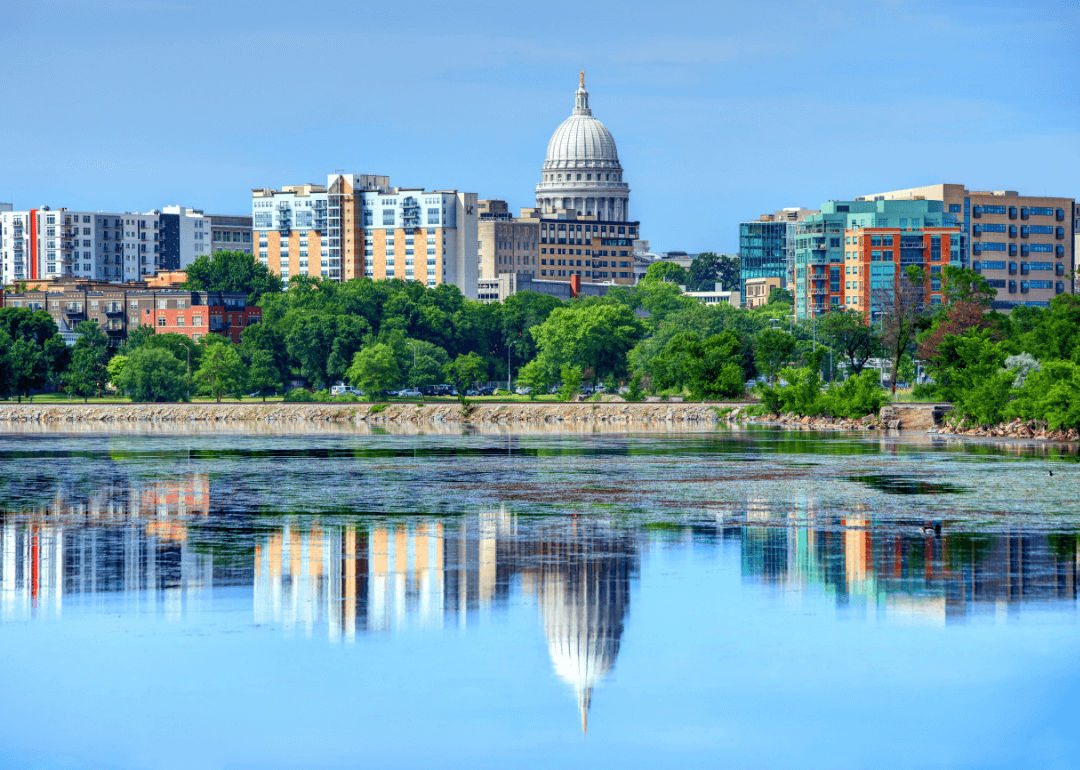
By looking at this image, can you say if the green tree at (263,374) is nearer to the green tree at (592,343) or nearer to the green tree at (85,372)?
the green tree at (85,372)

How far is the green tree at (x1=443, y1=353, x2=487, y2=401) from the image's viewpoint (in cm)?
16112

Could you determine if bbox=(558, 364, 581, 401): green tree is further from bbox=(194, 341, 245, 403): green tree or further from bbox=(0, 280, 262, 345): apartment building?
bbox=(0, 280, 262, 345): apartment building

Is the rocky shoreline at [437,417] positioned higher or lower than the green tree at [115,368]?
lower

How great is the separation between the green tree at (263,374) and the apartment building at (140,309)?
24087 mm

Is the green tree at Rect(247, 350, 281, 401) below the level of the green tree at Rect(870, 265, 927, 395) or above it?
below

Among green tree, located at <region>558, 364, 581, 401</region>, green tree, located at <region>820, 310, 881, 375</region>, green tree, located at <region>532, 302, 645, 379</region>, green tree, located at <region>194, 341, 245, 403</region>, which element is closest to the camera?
green tree, located at <region>820, 310, 881, 375</region>

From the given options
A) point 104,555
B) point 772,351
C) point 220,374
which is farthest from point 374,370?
point 104,555

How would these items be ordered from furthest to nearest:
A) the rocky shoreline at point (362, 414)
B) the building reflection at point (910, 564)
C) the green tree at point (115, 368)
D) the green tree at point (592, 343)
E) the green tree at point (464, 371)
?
the green tree at point (464, 371)
the green tree at point (592, 343)
the green tree at point (115, 368)
the rocky shoreline at point (362, 414)
the building reflection at point (910, 564)

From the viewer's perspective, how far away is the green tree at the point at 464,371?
161m

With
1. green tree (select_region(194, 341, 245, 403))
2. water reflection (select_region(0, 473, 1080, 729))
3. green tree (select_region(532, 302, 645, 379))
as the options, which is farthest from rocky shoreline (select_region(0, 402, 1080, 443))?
water reflection (select_region(0, 473, 1080, 729))

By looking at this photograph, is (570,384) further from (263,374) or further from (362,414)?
(263,374)

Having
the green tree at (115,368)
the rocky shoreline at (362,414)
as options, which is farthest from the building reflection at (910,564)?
the green tree at (115,368)

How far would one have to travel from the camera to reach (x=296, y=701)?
18875 millimetres

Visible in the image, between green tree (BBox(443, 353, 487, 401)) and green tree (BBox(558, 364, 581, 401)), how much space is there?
63.7ft
